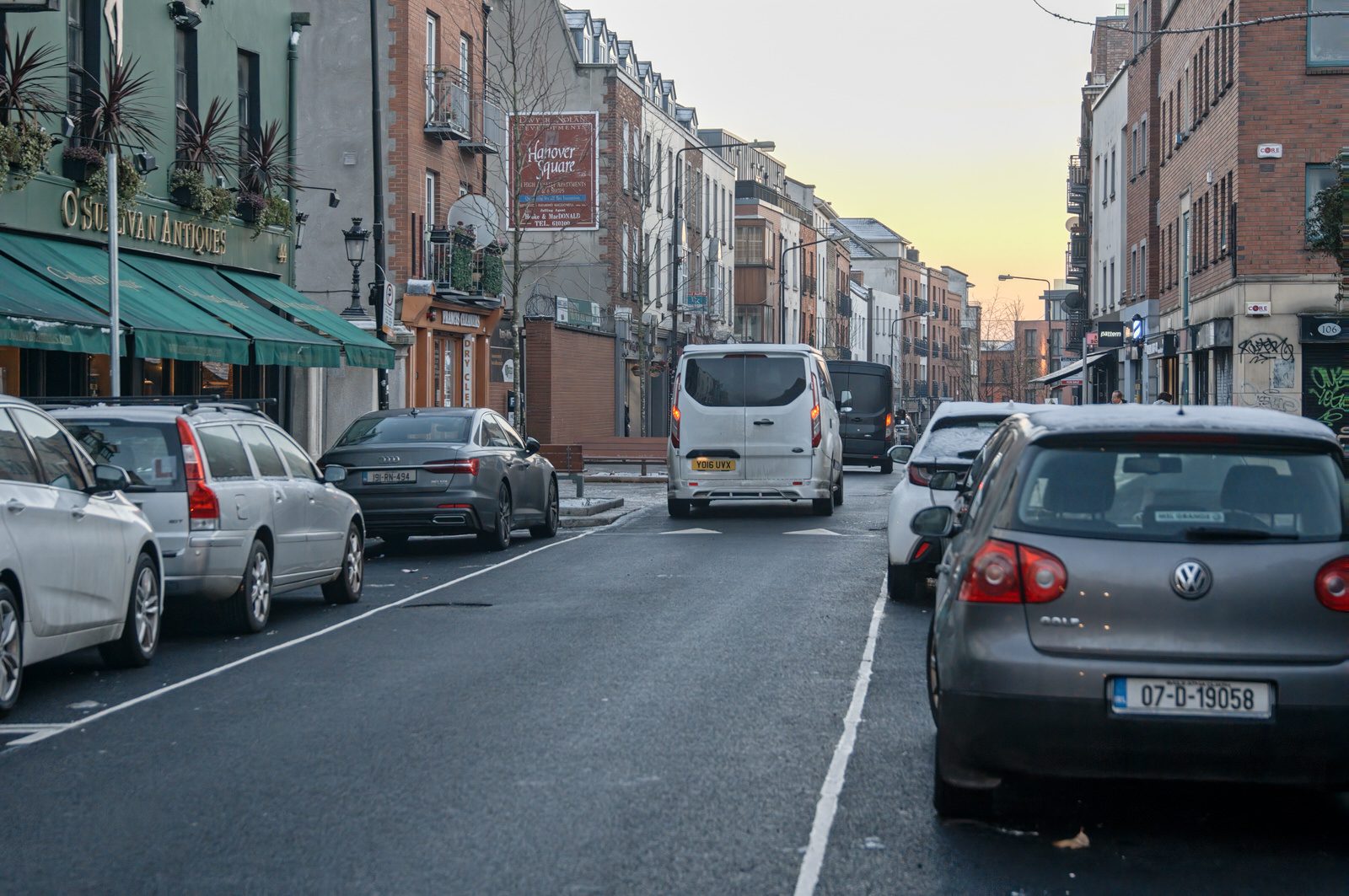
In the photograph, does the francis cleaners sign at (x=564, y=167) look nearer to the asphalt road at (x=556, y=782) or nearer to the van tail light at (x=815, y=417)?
the van tail light at (x=815, y=417)

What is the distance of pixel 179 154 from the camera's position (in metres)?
25.5

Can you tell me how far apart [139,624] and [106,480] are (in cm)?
99

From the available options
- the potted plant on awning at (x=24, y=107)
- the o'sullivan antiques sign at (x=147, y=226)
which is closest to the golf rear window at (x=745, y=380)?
the o'sullivan antiques sign at (x=147, y=226)

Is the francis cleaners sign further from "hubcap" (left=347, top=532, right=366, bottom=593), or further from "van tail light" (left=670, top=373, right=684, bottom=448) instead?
"hubcap" (left=347, top=532, right=366, bottom=593)

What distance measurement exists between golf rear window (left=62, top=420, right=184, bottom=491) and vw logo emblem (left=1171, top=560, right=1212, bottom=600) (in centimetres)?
764

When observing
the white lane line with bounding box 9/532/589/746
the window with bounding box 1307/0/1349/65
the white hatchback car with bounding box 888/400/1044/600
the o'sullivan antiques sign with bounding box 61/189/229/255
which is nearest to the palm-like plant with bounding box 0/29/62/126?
the o'sullivan antiques sign with bounding box 61/189/229/255

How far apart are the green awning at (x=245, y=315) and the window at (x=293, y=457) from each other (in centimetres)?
1024

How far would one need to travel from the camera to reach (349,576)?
14.6m

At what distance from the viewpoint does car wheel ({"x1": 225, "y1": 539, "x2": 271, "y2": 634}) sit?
12.3 meters

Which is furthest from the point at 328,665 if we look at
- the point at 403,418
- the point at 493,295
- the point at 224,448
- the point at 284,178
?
the point at 493,295

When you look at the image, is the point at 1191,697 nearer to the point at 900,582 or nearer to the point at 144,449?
the point at 144,449

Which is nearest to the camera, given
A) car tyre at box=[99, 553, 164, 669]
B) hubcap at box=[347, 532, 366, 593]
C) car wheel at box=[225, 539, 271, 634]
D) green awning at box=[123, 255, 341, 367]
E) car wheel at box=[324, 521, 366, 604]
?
car tyre at box=[99, 553, 164, 669]

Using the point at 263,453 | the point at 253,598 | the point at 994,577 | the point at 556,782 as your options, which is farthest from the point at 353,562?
the point at 994,577

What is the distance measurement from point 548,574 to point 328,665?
5785mm
